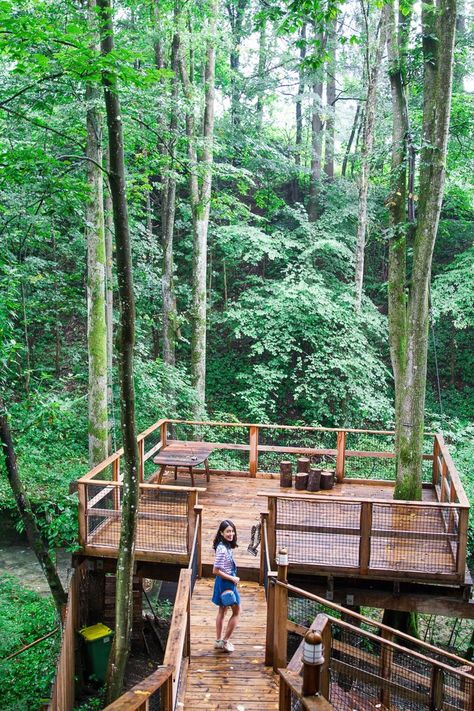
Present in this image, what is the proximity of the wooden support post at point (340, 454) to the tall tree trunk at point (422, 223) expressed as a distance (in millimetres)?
1254

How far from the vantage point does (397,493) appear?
29.5 feet

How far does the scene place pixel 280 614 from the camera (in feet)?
17.1

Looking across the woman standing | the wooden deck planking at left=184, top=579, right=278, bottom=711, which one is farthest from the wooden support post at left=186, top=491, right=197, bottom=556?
the woman standing

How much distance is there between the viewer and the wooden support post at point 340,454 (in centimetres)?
1015

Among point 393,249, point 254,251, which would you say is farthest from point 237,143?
point 393,249

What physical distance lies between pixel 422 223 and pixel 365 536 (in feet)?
15.7

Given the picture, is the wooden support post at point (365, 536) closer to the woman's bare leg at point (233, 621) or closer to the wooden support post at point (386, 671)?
the wooden support post at point (386, 671)

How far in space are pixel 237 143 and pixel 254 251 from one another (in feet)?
14.2

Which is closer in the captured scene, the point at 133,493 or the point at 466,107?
the point at 133,493

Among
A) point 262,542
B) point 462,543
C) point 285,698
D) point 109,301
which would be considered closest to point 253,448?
point 262,542

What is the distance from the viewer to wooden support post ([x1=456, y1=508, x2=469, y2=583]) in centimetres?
678

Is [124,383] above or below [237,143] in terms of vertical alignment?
below

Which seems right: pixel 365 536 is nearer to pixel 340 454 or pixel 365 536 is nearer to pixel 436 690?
pixel 436 690

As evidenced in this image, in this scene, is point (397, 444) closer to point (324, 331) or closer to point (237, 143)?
point (324, 331)
